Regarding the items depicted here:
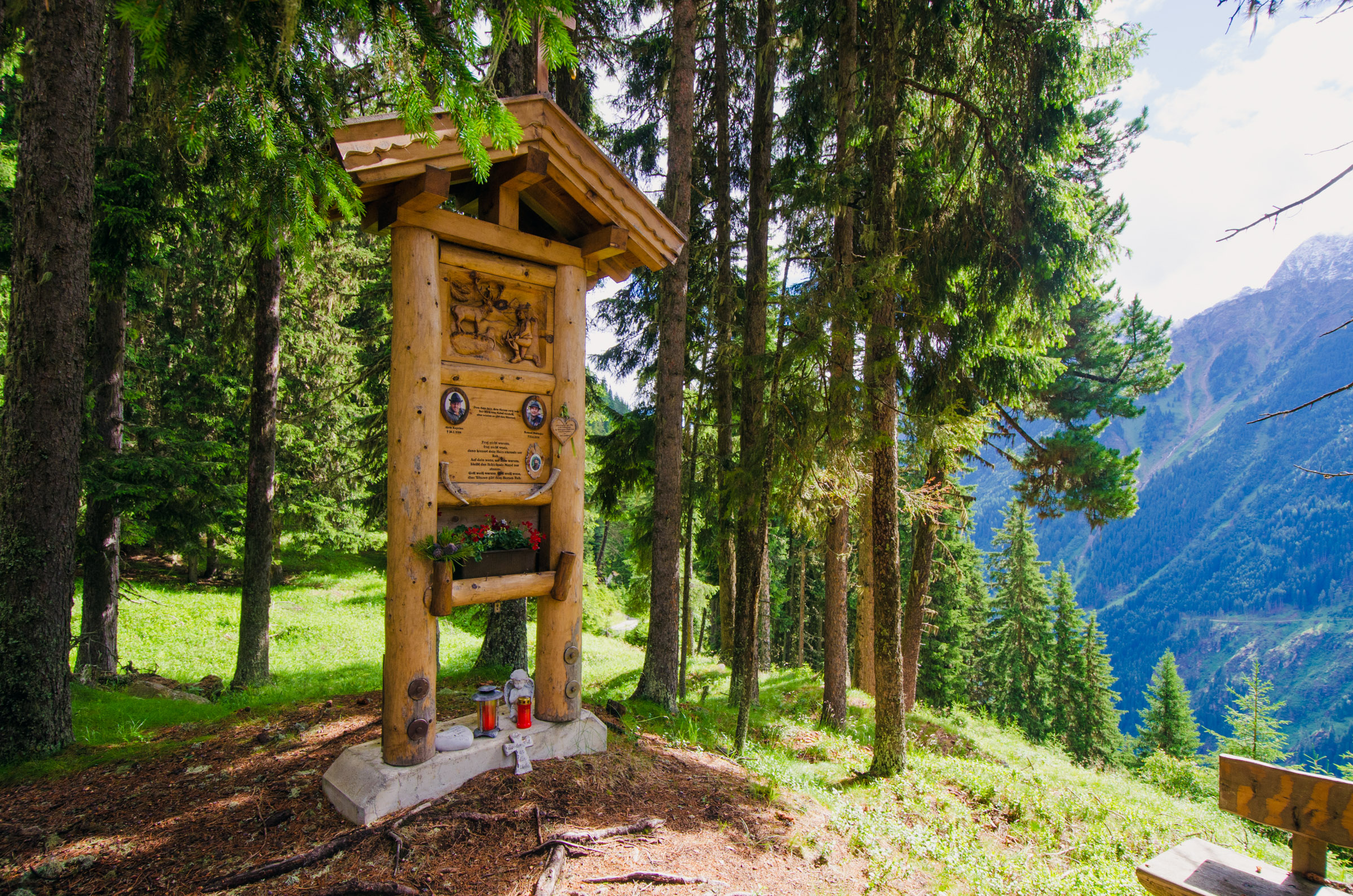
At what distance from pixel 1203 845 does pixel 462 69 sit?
4879 mm

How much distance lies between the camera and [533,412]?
4.73 metres

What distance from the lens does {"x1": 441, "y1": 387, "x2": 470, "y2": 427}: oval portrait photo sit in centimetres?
429

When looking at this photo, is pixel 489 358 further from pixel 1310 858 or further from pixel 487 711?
pixel 1310 858

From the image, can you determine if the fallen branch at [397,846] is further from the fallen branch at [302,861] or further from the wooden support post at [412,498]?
the wooden support post at [412,498]

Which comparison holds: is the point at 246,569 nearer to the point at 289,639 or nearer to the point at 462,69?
the point at 289,639

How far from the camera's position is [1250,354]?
15950 centimetres

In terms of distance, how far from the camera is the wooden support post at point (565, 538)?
4.79 meters

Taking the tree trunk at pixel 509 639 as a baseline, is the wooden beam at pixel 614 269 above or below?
above

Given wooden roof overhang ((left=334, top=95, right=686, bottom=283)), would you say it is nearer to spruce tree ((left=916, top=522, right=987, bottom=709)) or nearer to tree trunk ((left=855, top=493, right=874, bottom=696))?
tree trunk ((left=855, top=493, right=874, bottom=696))

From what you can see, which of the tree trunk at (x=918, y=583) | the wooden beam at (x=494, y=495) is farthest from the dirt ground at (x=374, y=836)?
the tree trunk at (x=918, y=583)

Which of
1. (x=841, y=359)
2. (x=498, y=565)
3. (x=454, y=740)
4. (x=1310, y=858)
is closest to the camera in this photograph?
(x=1310, y=858)

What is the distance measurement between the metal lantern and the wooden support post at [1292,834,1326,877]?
4.48 metres

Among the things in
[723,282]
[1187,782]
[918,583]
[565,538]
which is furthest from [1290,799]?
A: [1187,782]

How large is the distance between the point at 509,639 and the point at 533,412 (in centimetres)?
372
